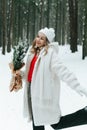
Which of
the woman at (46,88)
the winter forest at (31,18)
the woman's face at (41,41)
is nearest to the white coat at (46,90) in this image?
the woman at (46,88)

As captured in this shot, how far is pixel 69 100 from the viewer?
11.6 m

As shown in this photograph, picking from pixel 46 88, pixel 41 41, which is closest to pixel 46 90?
pixel 46 88

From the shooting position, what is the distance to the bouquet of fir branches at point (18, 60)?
5.82m

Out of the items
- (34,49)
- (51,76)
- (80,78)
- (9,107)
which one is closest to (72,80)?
(51,76)

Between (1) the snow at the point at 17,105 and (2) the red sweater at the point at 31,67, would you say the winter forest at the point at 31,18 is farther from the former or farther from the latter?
(2) the red sweater at the point at 31,67

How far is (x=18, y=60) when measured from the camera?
593cm

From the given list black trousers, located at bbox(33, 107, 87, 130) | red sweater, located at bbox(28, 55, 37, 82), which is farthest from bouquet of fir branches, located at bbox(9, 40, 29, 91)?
black trousers, located at bbox(33, 107, 87, 130)

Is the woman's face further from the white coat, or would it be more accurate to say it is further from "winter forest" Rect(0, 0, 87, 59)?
"winter forest" Rect(0, 0, 87, 59)

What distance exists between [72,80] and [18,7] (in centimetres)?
4402

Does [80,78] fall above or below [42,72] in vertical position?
below

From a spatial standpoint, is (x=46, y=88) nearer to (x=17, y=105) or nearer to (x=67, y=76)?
(x=67, y=76)

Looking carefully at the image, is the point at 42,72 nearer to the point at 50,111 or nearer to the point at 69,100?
the point at 50,111

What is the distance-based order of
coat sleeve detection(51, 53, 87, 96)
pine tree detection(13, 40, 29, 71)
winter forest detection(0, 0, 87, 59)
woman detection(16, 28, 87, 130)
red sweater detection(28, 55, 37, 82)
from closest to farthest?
coat sleeve detection(51, 53, 87, 96), woman detection(16, 28, 87, 130), red sweater detection(28, 55, 37, 82), pine tree detection(13, 40, 29, 71), winter forest detection(0, 0, 87, 59)

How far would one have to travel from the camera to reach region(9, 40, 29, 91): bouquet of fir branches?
582cm
